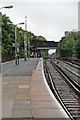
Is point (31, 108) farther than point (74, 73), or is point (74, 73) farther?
point (74, 73)

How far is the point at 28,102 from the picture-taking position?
15.7 m

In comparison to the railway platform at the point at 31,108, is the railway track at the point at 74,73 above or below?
below

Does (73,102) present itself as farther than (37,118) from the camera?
Yes

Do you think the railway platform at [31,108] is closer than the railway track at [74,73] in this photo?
Yes

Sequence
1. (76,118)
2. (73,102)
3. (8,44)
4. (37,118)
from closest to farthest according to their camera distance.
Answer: (37,118)
(76,118)
(73,102)
(8,44)

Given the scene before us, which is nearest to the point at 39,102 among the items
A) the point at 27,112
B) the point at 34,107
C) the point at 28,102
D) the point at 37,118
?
the point at 28,102

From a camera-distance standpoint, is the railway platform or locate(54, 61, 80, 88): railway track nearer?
the railway platform

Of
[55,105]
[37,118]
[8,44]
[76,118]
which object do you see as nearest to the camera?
[37,118]

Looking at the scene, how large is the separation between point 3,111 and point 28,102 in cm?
269

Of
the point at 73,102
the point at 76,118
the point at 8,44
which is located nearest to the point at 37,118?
the point at 76,118

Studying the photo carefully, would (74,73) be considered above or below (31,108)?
below

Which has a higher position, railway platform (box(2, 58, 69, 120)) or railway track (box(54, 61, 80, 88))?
railway platform (box(2, 58, 69, 120))

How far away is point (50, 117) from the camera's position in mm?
12125

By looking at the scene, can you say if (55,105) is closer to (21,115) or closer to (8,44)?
(21,115)
